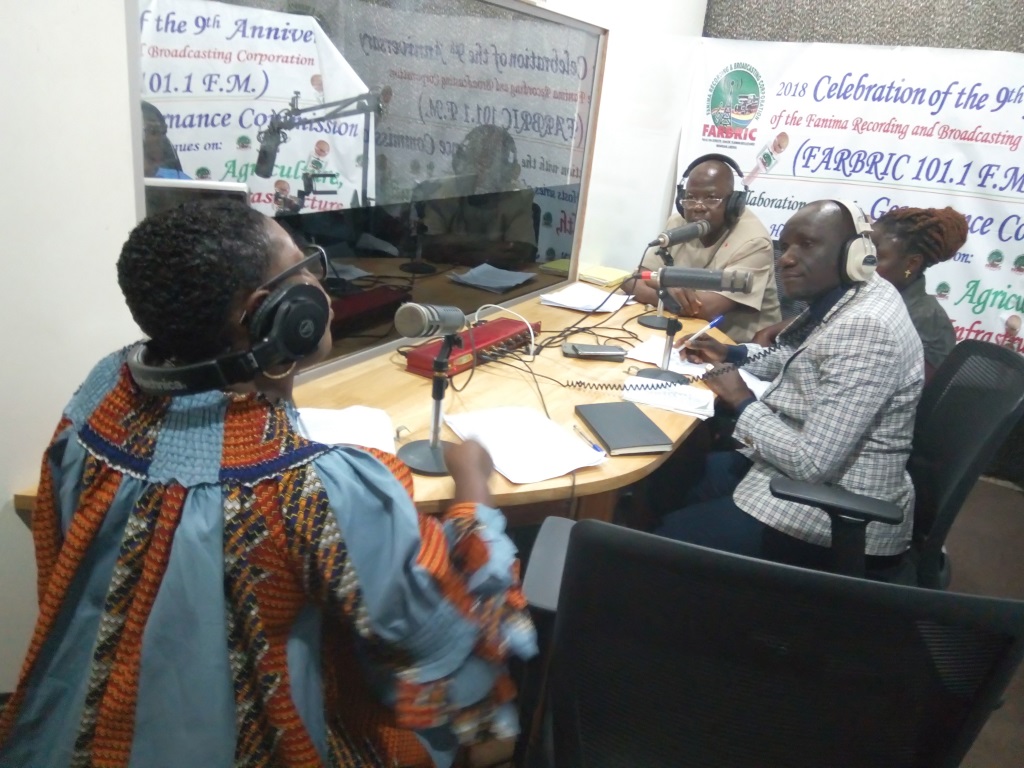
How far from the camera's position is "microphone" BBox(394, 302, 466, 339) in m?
0.95

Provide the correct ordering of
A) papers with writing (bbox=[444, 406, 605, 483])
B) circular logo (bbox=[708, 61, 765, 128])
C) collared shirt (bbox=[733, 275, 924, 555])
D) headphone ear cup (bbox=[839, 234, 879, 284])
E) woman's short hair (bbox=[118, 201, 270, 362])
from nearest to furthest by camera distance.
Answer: woman's short hair (bbox=[118, 201, 270, 362]) → papers with writing (bbox=[444, 406, 605, 483]) → collared shirt (bbox=[733, 275, 924, 555]) → headphone ear cup (bbox=[839, 234, 879, 284]) → circular logo (bbox=[708, 61, 765, 128])

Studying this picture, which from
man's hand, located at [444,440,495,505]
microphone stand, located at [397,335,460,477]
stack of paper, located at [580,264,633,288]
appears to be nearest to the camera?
man's hand, located at [444,440,495,505]

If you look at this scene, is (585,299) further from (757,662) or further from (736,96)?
(757,662)

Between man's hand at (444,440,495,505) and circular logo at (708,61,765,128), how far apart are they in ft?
8.49

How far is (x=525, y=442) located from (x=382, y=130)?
0.77 m

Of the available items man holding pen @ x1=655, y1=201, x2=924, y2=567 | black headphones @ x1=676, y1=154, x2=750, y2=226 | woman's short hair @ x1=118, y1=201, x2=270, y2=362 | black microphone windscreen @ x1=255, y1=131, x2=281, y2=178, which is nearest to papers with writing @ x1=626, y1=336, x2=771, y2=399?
man holding pen @ x1=655, y1=201, x2=924, y2=567

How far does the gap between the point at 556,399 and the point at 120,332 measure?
0.84 metres

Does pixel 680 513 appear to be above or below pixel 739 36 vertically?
below

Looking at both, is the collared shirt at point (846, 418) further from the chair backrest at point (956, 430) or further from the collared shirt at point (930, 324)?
the collared shirt at point (930, 324)

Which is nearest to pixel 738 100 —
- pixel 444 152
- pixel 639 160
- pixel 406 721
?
pixel 639 160

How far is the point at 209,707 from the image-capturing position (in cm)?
64

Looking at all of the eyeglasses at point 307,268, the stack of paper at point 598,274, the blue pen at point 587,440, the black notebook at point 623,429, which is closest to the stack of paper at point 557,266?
the stack of paper at point 598,274

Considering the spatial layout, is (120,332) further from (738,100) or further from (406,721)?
(738,100)

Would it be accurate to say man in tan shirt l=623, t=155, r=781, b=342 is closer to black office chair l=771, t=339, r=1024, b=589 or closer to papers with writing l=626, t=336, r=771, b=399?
papers with writing l=626, t=336, r=771, b=399
